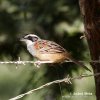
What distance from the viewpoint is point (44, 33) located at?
4.88m

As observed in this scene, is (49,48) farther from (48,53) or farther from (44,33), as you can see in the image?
(44,33)

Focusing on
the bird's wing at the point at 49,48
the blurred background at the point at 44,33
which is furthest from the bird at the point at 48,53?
the blurred background at the point at 44,33

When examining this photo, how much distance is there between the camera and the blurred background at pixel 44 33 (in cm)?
460

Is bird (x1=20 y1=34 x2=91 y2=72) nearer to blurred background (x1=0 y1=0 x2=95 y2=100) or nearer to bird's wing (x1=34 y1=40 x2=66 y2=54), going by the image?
bird's wing (x1=34 y1=40 x2=66 y2=54)

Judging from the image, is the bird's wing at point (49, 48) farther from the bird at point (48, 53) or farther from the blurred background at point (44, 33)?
the blurred background at point (44, 33)

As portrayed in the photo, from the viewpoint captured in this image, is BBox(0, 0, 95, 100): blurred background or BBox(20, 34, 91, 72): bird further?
BBox(0, 0, 95, 100): blurred background

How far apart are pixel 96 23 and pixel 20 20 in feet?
6.62

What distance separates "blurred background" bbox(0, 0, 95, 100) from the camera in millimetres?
4598

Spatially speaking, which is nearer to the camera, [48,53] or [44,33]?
[48,53]

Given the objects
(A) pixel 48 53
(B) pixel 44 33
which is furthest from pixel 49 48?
(B) pixel 44 33

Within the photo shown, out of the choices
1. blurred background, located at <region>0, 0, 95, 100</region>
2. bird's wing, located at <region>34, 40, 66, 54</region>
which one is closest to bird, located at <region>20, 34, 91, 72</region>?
bird's wing, located at <region>34, 40, 66, 54</region>

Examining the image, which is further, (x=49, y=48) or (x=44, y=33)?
(x=44, y=33)

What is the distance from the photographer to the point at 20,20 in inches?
201

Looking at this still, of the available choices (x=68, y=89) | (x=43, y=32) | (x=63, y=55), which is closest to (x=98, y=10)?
(x=63, y=55)
